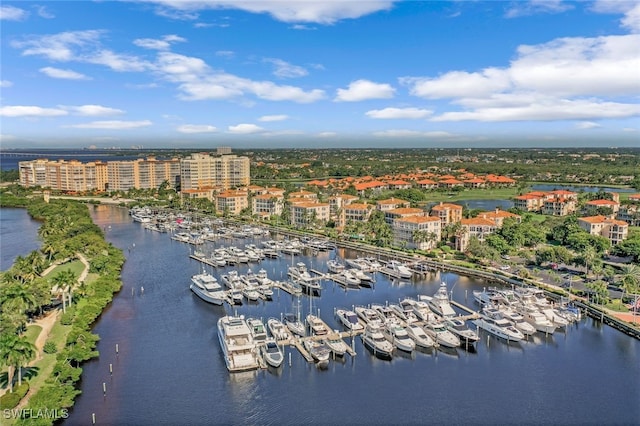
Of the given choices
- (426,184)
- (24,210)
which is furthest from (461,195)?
(24,210)

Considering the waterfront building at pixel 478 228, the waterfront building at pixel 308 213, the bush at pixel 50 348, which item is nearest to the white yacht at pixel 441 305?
the waterfront building at pixel 478 228

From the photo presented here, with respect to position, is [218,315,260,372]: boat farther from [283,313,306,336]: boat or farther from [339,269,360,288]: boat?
[339,269,360,288]: boat

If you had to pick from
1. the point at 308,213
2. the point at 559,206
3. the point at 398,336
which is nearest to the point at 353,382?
the point at 398,336

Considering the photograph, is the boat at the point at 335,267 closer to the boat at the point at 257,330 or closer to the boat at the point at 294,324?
the boat at the point at 294,324

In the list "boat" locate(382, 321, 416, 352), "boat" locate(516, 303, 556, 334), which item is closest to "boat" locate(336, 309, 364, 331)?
"boat" locate(382, 321, 416, 352)

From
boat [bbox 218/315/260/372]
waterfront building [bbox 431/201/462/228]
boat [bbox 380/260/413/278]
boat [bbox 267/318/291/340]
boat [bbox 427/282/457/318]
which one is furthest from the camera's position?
waterfront building [bbox 431/201/462/228]

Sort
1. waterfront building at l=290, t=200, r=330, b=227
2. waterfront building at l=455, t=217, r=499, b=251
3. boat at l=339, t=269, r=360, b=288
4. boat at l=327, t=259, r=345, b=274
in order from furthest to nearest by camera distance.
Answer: waterfront building at l=290, t=200, r=330, b=227
waterfront building at l=455, t=217, r=499, b=251
boat at l=327, t=259, r=345, b=274
boat at l=339, t=269, r=360, b=288
